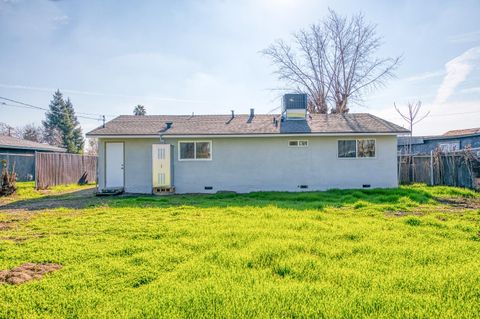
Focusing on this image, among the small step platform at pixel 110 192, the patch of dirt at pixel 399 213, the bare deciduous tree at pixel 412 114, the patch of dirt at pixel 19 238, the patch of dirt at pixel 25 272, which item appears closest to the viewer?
the patch of dirt at pixel 25 272

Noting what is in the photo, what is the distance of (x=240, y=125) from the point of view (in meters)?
13.3

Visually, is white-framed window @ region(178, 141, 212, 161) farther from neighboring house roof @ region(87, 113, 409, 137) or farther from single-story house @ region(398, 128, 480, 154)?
single-story house @ region(398, 128, 480, 154)

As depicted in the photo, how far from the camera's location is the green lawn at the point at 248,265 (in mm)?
2723

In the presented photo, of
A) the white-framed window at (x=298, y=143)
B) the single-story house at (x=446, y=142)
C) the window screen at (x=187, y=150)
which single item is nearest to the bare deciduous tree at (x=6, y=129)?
the window screen at (x=187, y=150)

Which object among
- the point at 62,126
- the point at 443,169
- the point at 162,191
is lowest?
the point at 162,191

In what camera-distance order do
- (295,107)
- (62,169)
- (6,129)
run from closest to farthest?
1. (295,107)
2. (62,169)
3. (6,129)

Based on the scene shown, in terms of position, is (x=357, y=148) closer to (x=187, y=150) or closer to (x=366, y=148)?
(x=366, y=148)

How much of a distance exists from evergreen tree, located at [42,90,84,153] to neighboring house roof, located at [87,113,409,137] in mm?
29809

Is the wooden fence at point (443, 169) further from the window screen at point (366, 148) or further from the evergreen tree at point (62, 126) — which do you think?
the evergreen tree at point (62, 126)

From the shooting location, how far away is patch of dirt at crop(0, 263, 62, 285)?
3.40 meters

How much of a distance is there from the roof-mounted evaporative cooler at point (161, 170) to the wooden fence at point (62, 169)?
21.3ft

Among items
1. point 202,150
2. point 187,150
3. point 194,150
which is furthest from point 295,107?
point 187,150

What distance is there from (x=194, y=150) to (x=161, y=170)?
1.65 metres

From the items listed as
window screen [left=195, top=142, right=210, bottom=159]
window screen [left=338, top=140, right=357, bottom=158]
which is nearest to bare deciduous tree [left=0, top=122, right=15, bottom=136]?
window screen [left=195, top=142, right=210, bottom=159]
